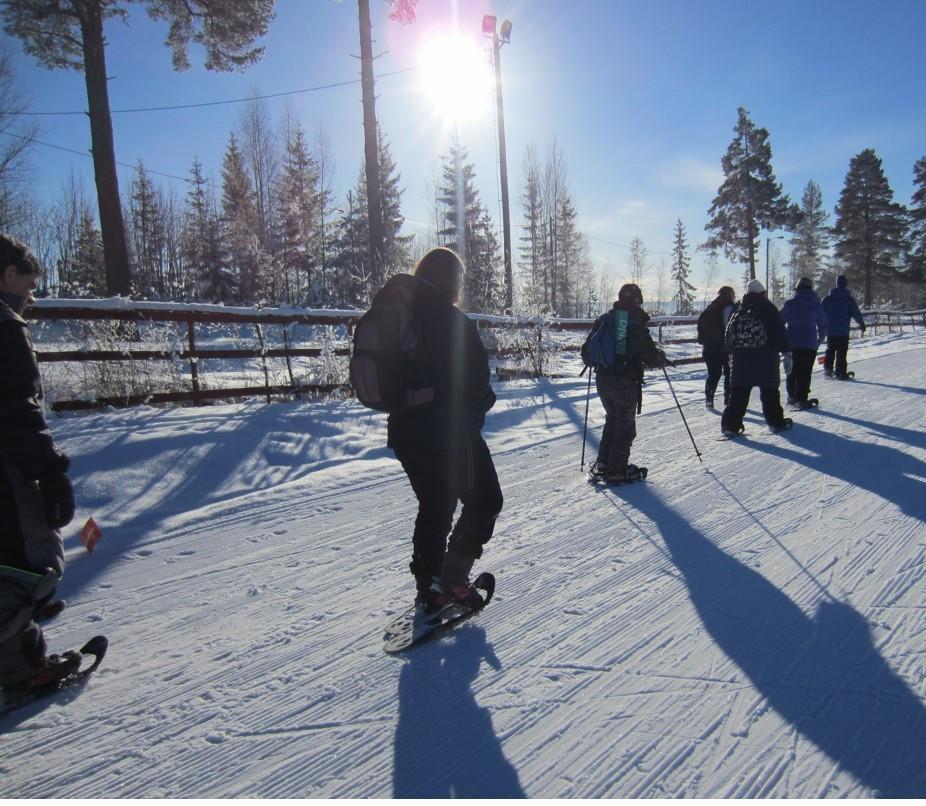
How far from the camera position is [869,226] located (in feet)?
142

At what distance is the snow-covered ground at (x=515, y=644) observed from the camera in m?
1.82

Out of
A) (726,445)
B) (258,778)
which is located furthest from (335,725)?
(726,445)

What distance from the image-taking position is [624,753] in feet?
6.06

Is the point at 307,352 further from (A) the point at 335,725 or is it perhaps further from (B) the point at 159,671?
(A) the point at 335,725

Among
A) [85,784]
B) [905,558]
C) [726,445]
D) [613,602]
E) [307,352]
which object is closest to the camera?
[85,784]

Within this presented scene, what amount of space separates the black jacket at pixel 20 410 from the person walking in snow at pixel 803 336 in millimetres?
8890

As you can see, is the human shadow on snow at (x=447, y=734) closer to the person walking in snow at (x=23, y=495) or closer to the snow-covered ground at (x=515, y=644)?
the snow-covered ground at (x=515, y=644)

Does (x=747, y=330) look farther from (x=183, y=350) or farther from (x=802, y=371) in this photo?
(x=183, y=350)

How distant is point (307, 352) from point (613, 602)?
23.0ft

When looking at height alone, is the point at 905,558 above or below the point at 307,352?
below

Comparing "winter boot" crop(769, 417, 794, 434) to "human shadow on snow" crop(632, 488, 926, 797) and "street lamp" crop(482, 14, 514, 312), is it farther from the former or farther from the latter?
"street lamp" crop(482, 14, 514, 312)

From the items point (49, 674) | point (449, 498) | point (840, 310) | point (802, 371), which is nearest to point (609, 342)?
point (449, 498)

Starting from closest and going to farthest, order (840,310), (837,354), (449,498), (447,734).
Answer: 1. (447,734)
2. (449,498)
3. (840,310)
4. (837,354)

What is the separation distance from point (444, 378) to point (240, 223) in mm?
35425
